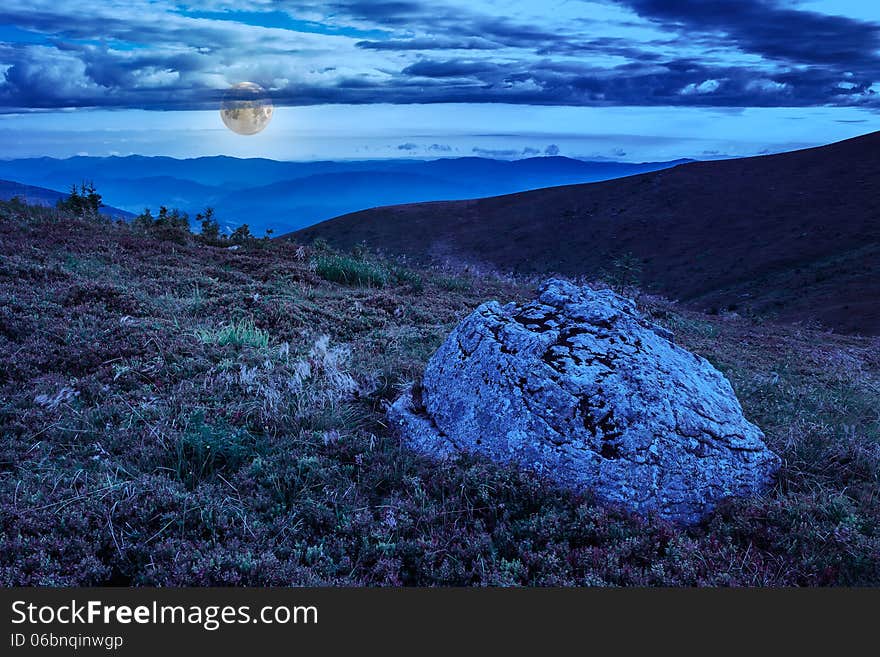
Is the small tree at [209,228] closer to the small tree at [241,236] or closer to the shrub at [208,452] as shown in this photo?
the small tree at [241,236]

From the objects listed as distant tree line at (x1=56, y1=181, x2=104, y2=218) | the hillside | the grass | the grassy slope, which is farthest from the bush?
the hillside

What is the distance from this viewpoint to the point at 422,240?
92.6 meters

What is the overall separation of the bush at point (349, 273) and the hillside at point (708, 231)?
20.9 metres

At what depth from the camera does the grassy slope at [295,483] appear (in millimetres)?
3979

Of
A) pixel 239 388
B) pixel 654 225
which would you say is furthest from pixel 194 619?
pixel 654 225

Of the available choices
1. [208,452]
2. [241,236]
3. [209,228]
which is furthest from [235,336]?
[209,228]

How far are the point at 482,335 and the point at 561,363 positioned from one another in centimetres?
101

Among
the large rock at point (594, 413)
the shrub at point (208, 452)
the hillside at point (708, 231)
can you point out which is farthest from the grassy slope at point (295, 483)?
the hillside at point (708, 231)

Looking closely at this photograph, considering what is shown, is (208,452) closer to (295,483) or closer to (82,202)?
(295,483)

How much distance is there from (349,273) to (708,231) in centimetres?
6828

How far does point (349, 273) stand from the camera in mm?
15578

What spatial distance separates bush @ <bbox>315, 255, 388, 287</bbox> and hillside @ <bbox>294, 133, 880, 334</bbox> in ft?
68.5

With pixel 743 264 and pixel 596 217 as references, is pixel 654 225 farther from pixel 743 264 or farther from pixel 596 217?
pixel 743 264

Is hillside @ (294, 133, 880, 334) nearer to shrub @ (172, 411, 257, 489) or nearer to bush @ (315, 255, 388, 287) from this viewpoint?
bush @ (315, 255, 388, 287)
